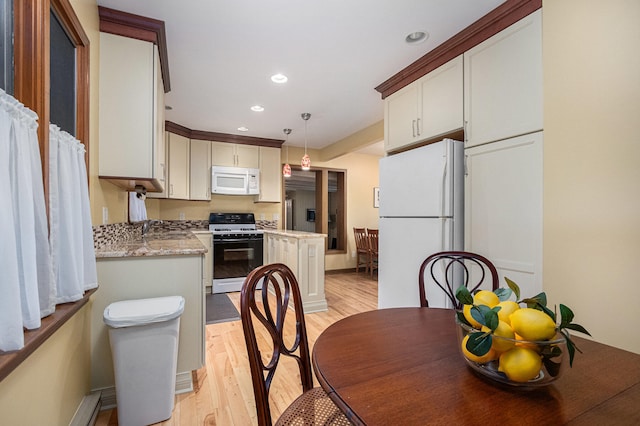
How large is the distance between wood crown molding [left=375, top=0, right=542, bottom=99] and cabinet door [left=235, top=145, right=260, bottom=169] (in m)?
2.77

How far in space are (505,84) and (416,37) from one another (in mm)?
733

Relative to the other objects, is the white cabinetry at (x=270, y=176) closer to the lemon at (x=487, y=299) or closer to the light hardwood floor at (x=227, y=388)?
the light hardwood floor at (x=227, y=388)

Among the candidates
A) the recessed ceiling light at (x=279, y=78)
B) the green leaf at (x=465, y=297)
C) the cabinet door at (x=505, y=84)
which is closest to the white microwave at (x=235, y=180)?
the recessed ceiling light at (x=279, y=78)

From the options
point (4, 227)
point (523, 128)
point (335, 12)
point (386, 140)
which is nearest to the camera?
point (4, 227)

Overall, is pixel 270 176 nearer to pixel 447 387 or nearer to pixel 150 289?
pixel 150 289

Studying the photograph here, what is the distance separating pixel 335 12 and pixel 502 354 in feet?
6.72

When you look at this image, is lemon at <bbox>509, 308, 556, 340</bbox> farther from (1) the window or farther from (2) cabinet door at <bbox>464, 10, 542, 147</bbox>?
(1) the window

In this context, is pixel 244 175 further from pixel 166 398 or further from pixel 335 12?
pixel 166 398

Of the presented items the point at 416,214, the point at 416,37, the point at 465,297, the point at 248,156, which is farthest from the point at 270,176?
the point at 465,297

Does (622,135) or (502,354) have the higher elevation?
(622,135)

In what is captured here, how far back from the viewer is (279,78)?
2803 mm

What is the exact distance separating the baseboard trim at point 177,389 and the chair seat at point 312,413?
130 cm

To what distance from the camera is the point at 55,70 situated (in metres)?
1.40

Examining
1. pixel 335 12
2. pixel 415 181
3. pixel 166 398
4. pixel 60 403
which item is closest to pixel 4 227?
pixel 60 403
